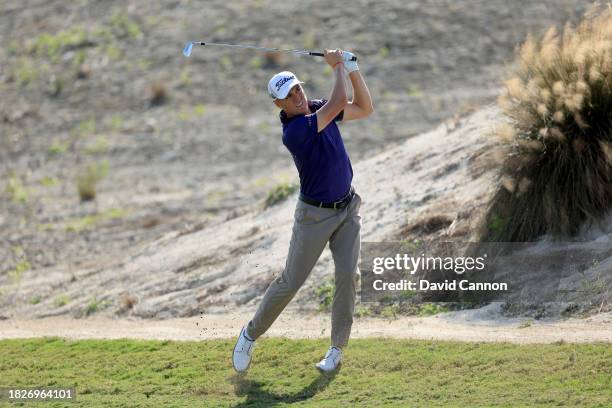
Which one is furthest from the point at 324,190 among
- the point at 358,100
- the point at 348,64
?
the point at 348,64

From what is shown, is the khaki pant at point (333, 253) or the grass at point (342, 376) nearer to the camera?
the grass at point (342, 376)

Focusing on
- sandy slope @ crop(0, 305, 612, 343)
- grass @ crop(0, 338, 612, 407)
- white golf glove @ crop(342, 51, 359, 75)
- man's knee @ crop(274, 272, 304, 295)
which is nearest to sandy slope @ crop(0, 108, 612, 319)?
sandy slope @ crop(0, 305, 612, 343)

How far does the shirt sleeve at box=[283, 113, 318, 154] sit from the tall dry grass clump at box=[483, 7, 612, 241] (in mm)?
3397

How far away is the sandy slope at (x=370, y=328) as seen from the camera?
991cm

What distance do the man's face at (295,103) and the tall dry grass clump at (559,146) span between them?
11.0ft

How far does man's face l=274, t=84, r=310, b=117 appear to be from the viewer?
29.1 ft

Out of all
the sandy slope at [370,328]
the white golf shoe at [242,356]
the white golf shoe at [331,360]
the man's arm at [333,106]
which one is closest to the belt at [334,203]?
the man's arm at [333,106]

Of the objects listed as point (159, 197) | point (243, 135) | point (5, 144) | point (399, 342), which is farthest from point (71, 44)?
point (399, 342)

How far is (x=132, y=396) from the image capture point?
954 centimetres

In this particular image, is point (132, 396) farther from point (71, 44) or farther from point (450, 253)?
point (71, 44)

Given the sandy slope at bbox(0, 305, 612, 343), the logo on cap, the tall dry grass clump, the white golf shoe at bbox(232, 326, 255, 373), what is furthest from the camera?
the tall dry grass clump

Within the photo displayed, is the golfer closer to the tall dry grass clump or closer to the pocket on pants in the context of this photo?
the pocket on pants

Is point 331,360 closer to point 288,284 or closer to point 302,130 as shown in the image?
point 288,284

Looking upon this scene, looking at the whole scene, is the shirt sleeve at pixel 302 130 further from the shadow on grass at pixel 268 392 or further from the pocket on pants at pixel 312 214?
the shadow on grass at pixel 268 392
